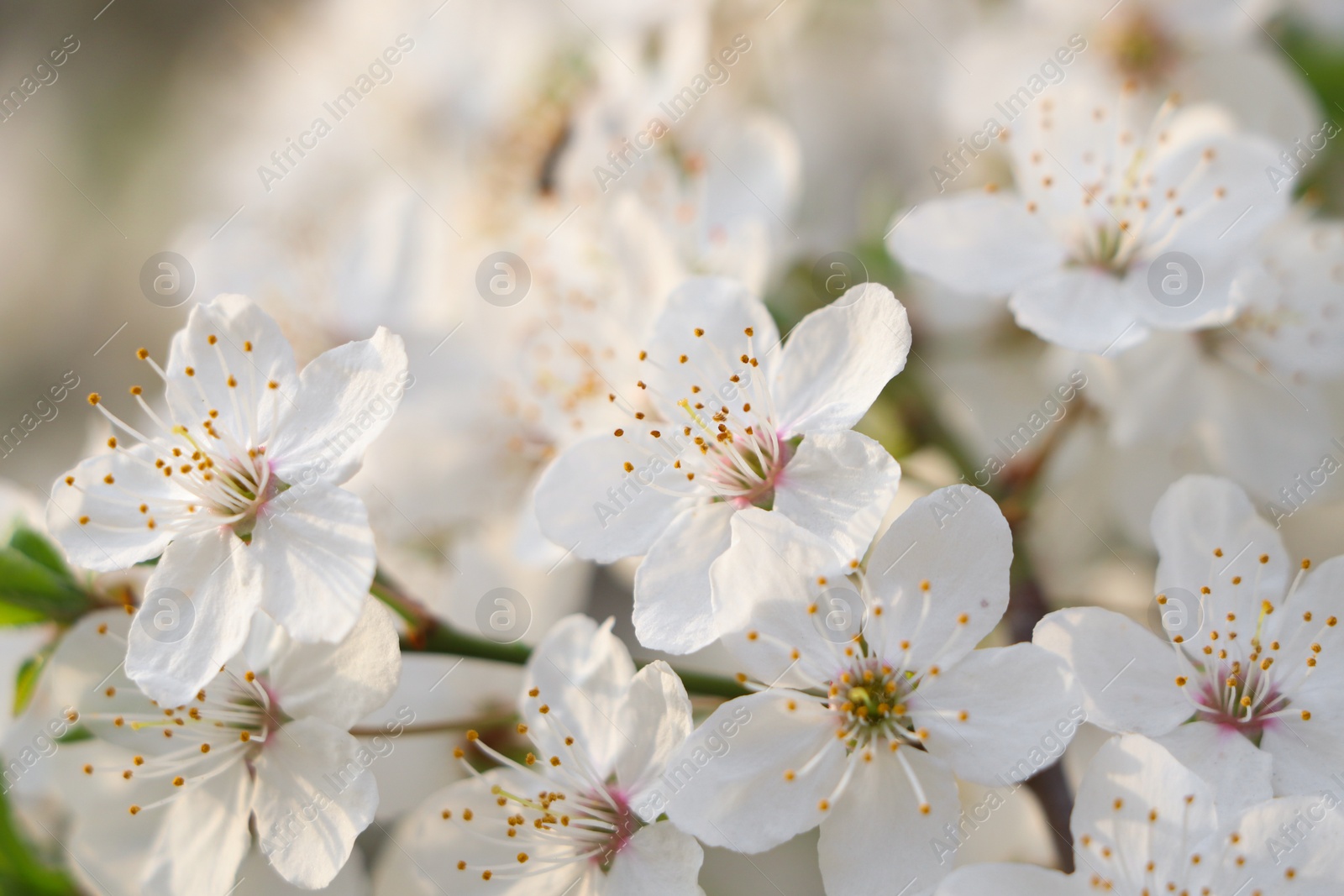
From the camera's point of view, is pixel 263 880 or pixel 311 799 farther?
pixel 263 880

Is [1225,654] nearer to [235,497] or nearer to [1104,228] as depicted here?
[1104,228]

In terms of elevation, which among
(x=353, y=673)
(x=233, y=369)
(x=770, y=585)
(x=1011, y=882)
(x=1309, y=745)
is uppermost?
(x=233, y=369)

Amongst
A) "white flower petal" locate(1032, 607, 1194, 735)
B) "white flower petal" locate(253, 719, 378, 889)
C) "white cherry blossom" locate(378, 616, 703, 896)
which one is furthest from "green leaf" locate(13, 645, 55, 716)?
"white flower petal" locate(1032, 607, 1194, 735)

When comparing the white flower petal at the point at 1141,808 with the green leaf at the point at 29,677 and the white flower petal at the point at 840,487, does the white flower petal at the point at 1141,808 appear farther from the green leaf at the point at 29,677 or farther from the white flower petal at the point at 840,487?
the green leaf at the point at 29,677

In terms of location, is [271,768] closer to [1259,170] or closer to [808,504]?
[808,504]

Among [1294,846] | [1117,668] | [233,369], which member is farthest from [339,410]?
[1294,846]

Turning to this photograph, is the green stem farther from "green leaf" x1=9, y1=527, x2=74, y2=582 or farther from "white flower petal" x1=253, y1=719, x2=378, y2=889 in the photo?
"green leaf" x1=9, y1=527, x2=74, y2=582

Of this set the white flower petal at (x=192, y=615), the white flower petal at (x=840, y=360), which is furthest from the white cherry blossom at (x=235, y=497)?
the white flower petal at (x=840, y=360)
